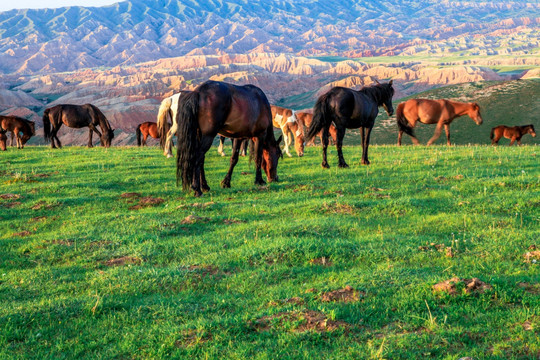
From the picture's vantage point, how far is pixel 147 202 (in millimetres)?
12133

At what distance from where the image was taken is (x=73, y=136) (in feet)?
411

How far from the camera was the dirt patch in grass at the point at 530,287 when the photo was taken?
5.68 meters

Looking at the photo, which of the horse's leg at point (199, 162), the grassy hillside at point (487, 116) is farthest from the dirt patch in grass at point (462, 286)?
the grassy hillside at point (487, 116)

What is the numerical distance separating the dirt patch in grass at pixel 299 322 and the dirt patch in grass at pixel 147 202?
23.5 feet

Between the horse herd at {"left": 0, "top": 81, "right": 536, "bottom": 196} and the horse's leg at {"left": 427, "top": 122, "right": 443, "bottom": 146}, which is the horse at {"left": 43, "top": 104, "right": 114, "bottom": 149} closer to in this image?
the horse herd at {"left": 0, "top": 81, "right": 536, "bottom": 196}

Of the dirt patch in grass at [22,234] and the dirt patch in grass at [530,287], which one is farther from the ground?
the dirt patch in grass at [22,234]

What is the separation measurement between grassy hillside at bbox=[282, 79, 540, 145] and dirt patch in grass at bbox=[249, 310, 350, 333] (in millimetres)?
65533

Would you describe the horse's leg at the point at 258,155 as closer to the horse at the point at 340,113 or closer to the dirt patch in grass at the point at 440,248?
the horse at the point at 340,113

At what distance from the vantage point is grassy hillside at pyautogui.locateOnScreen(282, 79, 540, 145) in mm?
75938

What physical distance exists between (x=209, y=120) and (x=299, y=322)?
753cm

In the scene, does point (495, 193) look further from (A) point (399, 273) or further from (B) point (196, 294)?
(B) point (196, 294)

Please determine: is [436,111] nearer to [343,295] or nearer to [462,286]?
[462,286]

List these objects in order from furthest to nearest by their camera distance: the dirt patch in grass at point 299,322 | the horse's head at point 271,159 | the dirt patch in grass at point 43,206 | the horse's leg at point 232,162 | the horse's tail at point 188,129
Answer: the horse's head at point 271,159
the horse's leg at point 232,162
the dirt patch in grass at point 43,206
the horse's tail at point 188,129
the dirt patch in grass at point 299,322

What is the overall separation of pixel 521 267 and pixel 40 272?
273 inches
